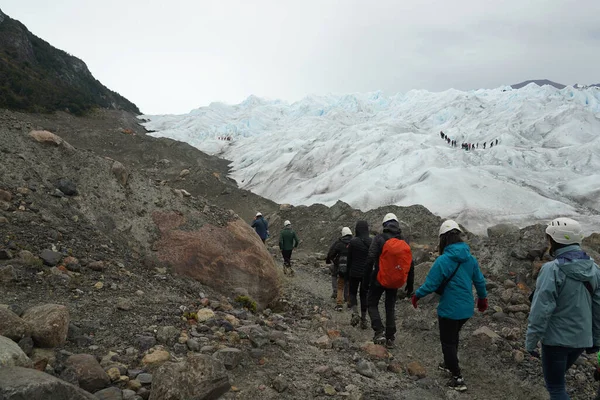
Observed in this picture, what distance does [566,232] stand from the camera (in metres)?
3.24

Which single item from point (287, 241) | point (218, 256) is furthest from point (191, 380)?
point (287, 241)

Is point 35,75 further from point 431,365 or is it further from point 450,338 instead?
point 450,338

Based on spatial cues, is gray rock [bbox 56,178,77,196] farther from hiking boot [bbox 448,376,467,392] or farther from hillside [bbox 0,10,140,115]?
hillside [bbox 0,10,140,115]

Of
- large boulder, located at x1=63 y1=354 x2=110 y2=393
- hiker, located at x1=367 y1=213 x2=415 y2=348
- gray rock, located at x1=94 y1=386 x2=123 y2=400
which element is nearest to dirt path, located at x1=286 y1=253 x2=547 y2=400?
hiker, located at x1=367 y1=213 x2=415 y2=348

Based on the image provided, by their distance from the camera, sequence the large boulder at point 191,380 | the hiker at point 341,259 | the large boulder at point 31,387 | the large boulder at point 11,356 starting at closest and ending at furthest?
1. the large boulder at point 31,387
2. the large boulder at point 11,356
3. the large boulder at point 191,380
4. the hiker at point 341,259

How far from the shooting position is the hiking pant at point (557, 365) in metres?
3.26

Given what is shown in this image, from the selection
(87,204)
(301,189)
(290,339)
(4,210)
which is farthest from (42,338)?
(301,189)

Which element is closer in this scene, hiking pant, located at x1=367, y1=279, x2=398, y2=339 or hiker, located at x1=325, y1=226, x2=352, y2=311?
hiking pant, located at x1=367, y1=279, x2=398, y2=339

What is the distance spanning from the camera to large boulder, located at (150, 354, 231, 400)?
287 centimetres

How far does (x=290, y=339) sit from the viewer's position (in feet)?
15.9

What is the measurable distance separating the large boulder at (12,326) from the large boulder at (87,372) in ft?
1.38

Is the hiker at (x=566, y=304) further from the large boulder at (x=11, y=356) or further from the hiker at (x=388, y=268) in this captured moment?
the large boulder at (x=11, y=356)

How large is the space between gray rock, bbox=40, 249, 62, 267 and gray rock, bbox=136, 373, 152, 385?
2.34 metres

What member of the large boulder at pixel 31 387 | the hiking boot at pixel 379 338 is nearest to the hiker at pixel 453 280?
the hiking boot at pixel 379 338
